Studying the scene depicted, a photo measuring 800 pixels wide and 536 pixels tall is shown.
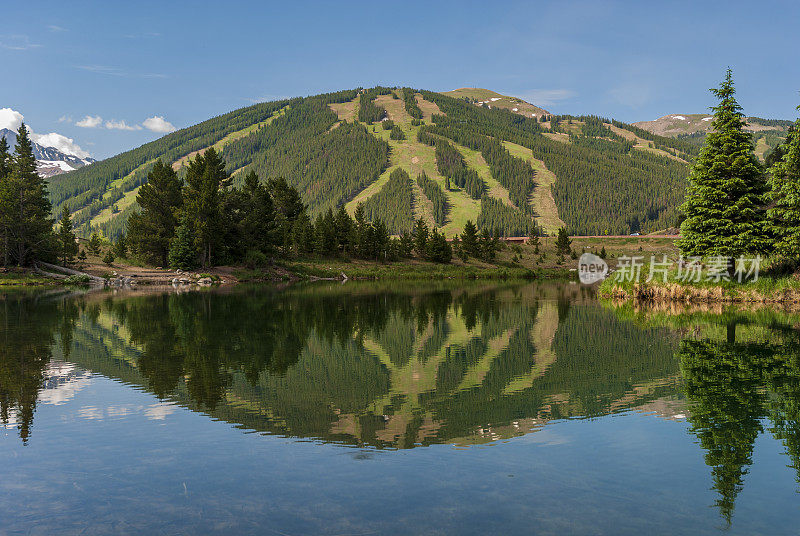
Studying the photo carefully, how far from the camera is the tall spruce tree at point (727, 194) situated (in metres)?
41.3

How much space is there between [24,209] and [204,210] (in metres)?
22.1

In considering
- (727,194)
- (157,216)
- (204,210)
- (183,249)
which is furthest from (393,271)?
(727,194)

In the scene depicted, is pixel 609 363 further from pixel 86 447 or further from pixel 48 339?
pixel 48 339

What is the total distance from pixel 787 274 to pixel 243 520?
46.4 metres

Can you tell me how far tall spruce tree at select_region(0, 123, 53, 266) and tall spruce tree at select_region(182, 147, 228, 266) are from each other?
57.6ft

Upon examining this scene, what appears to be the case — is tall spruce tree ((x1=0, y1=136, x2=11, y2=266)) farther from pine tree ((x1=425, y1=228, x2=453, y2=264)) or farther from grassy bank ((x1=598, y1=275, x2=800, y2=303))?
pine tree ((x1=425, y1=228, x2=453, y2=264))

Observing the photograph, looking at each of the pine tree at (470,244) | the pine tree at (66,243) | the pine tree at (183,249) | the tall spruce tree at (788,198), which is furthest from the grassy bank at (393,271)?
the tall spruce tree at (788,198)

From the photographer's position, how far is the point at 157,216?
8369 cm

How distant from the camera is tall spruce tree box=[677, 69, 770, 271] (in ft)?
136

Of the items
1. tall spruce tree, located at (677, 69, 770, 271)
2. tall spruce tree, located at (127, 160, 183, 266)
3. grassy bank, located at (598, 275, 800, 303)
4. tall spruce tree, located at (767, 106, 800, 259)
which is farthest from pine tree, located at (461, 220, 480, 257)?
tall spruce tree, located at (767, 106, 800, 259)

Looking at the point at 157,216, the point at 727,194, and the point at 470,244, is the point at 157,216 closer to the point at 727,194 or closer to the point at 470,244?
the point at 470,244

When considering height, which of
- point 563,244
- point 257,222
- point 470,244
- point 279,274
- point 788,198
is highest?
point 257,222

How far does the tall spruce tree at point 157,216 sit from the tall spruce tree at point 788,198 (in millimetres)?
75258

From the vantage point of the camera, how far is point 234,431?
36.7 ft
